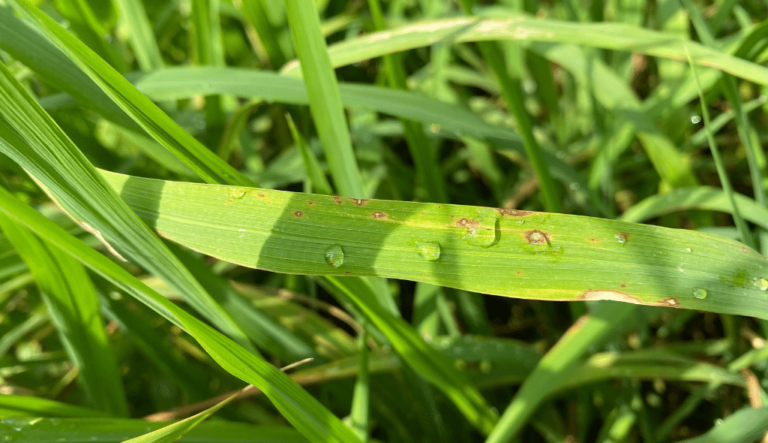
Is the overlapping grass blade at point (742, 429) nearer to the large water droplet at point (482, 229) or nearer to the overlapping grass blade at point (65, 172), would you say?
the large water droplet at point (482, 229)

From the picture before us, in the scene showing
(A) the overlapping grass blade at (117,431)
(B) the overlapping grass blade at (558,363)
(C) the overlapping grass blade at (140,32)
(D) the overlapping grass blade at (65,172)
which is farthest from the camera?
(C) the overlapping grass blade at (140,32)

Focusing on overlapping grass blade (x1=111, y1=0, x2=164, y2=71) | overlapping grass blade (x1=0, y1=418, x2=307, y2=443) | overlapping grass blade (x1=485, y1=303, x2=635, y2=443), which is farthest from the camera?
overlapping grass blade (x1=111, y1=0, x2=164, y2=71)

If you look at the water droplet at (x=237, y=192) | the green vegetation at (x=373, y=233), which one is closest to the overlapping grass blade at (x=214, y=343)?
the green vegetation at (x=373, y=233)

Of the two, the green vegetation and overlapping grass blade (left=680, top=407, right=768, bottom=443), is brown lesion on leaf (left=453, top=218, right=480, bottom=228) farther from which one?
overlapping grass blade (left=680, top=407, right=768, bottom=443)

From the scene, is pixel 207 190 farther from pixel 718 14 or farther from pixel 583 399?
pixel 718 14

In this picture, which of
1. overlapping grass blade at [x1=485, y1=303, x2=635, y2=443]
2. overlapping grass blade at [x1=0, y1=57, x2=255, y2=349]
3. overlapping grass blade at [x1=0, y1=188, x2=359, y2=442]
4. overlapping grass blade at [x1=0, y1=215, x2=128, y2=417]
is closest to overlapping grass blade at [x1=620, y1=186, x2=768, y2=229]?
overlapping grass blade at [x1=485, y1=303, x2=635, y2=443]
